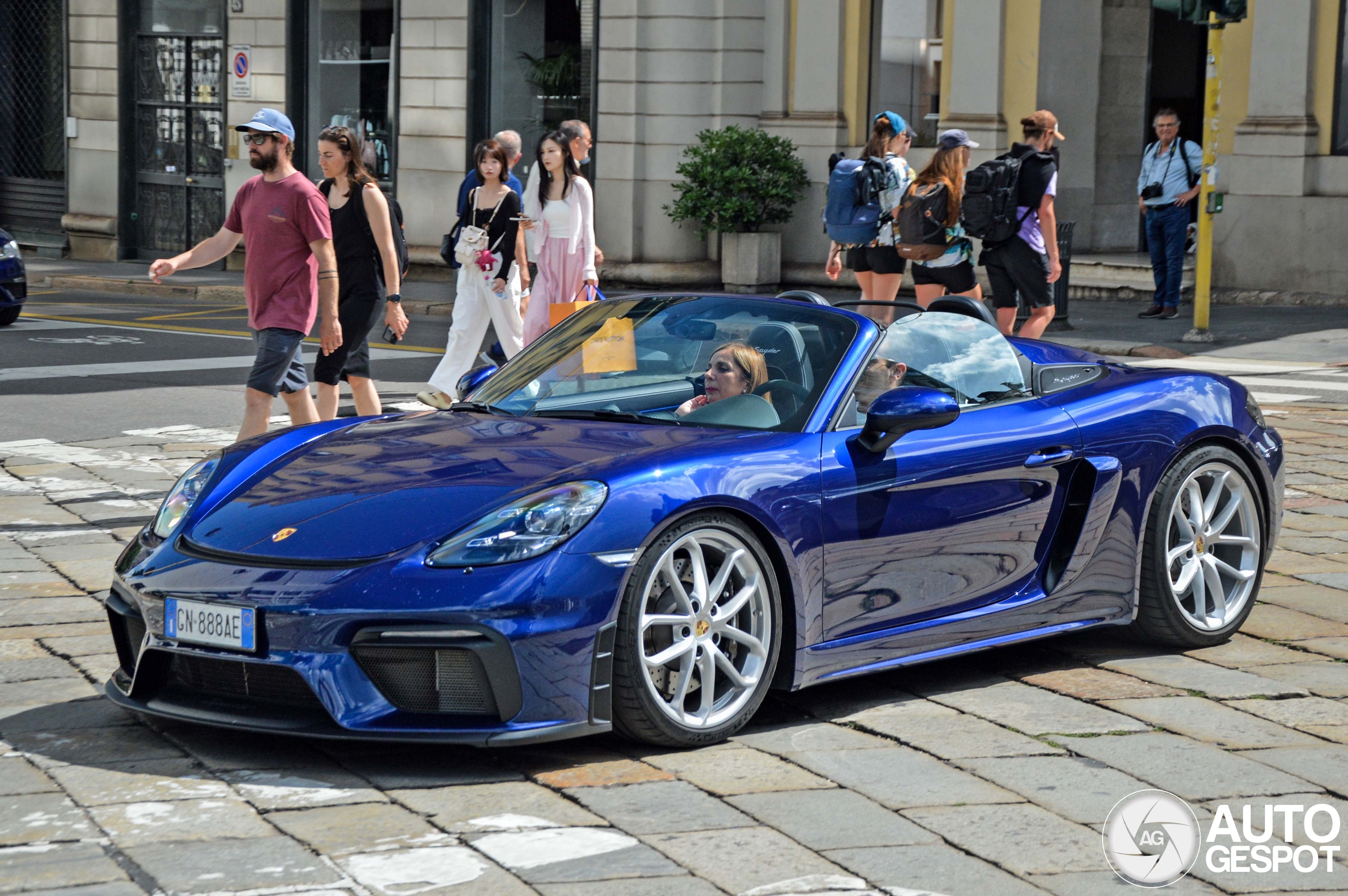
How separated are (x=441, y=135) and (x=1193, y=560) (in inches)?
720

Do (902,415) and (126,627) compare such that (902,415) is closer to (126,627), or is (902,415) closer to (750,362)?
(750,362)

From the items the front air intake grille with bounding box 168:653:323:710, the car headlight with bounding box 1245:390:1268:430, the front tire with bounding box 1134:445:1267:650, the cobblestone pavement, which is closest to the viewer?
the cobblestone pavement

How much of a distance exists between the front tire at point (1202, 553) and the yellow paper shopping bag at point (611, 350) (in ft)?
5.68

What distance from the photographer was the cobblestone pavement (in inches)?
158

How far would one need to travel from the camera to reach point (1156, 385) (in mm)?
6297

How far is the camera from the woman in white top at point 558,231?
12102mm

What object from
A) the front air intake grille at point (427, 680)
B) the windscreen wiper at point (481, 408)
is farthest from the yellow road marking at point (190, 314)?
the front air intake grille at point (427, 680)

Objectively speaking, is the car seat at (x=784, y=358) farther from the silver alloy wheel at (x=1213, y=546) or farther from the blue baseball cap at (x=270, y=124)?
the blue baseball cap at (x=270, y=124)

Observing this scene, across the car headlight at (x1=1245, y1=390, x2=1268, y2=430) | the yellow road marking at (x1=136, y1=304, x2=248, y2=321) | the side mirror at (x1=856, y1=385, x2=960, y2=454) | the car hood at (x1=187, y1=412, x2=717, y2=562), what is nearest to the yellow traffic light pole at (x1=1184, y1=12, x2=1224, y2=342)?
the yellow road marking at (x1=136, y1=304, x2=248, y2=321)

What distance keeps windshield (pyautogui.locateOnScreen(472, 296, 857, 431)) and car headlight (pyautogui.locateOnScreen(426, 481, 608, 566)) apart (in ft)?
2.44

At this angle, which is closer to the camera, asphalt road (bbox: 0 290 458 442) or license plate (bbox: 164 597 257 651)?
license plate (bbox: 164 597 257 651)

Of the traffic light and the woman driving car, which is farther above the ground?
the traffic light

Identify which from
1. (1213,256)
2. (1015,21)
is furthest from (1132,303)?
(1015,21)

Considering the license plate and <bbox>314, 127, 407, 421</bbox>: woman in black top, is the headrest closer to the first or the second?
the license plate
